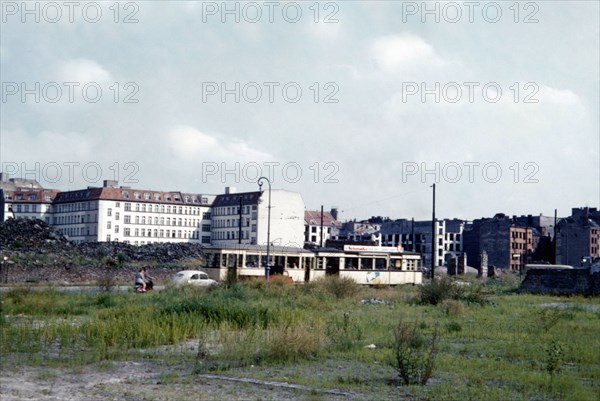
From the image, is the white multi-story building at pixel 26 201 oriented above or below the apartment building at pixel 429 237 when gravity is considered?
above

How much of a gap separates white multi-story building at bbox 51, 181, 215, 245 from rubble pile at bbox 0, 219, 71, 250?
49075 mm

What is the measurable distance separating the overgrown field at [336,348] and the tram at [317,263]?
752 inches

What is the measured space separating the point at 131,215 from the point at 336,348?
108 meters

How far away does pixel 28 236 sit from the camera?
212ft

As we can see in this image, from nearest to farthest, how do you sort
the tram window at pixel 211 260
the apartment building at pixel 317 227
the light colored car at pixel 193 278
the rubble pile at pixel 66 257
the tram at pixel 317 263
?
the light colored car at pixel 193 278
the tram window at pixel 211 260
the tram at pixel 317 263
the rubble pile at pixel 66 257
the apartment building at pixel 317 227

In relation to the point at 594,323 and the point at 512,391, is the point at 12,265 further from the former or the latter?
the point at 512,391

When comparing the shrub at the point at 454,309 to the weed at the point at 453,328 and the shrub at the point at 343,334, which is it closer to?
the weed at the point at 453,328

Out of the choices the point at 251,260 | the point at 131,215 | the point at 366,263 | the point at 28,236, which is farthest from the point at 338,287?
the point at 131,215

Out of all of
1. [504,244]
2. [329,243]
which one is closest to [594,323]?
[329,243]

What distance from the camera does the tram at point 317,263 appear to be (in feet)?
146

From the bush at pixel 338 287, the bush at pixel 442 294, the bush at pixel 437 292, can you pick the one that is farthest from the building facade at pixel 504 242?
the bush at pixel 437 292

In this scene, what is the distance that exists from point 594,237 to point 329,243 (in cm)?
7988

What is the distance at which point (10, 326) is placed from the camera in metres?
18.7

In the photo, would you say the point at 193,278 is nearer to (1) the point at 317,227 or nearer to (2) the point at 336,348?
(2) the point at 336,348
